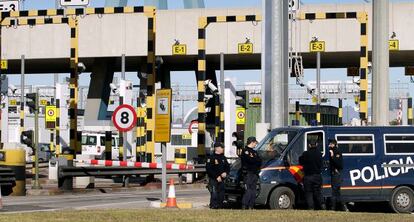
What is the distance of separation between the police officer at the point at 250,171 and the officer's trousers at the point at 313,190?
1039 millimetres

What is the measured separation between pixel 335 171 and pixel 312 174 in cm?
68

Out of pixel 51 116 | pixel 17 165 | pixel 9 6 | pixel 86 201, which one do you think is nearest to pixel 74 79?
pixel 17 165

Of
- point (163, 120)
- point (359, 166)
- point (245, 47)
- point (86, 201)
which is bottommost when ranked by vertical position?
point (86, 201)

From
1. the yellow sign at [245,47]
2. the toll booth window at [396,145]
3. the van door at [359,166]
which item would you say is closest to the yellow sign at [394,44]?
the yellow sign at [245,47]

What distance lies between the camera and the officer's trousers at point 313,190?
1810 centimetres

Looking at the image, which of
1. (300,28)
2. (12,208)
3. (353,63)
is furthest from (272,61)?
(353,63)

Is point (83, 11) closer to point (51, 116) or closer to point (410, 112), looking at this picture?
point (51, 116)

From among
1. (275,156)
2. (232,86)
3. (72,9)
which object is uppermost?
(72,9)

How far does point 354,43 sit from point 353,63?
305 inches

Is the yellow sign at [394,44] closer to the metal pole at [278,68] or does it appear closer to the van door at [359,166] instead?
the metal pole at [278,68]

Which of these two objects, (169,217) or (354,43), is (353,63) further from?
(169,217)

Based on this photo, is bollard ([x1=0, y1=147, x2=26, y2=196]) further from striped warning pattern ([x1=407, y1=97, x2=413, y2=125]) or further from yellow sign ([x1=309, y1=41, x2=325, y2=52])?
striped warning pattern ([x1=407, y1=97, x2=413, y2=125])

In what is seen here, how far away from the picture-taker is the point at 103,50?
45.1 metres

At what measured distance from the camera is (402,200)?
62.9ft
